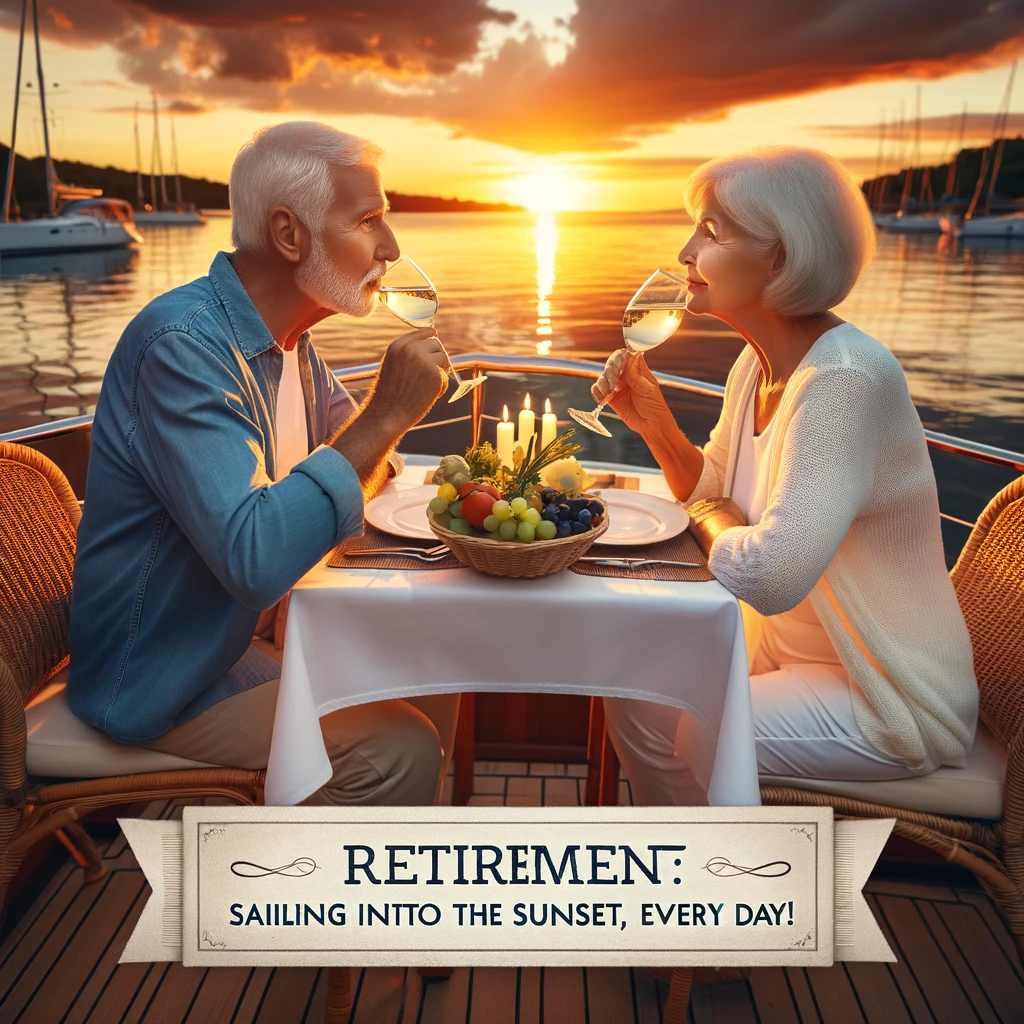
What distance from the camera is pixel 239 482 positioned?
3.76 ft

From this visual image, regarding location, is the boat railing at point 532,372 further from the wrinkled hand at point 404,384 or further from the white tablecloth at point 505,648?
the white tablecloth at point 505,648

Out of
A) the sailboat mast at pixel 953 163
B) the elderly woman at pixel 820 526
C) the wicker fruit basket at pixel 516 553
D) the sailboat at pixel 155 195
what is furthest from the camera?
the sailboat mast at pixel 953 163

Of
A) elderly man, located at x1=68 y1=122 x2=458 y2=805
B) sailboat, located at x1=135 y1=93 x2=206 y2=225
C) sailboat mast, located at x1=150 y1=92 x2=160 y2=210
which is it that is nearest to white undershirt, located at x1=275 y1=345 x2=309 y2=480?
elderly man, located at x1=68 y1=122 x2=458 y2=805

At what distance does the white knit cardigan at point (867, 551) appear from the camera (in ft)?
4.00

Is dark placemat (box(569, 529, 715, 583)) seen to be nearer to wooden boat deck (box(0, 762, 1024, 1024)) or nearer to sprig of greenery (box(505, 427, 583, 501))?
sprig of greenery (box(505, 427, 583, 501))

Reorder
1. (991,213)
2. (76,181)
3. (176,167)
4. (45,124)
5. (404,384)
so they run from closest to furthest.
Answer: (404,384) → (45,124) → (176,167) → (76,181) → (991,213)

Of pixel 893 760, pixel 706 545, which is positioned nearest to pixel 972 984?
pixel 893 760

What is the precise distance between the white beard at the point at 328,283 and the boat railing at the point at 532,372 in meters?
0.25

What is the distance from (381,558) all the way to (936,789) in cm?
88

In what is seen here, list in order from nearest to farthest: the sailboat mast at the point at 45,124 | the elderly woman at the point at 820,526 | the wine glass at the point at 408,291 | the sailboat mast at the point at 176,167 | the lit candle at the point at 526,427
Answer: the elderly woman at the point at 820,526 → the wine glass at the point at 408,291 → the lit candle at the point at 526,427 → the sailboat mast at the point at 45,124 → the sailboat mast at the point at 176,167

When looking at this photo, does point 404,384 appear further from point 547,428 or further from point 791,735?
point 791,735

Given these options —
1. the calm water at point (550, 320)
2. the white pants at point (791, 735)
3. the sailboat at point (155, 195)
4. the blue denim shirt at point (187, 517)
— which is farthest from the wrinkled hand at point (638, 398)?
the calm water at point (550, 320)

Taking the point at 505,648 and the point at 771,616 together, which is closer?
the point at 505,648

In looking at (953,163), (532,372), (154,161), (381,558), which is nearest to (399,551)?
(381,558)
